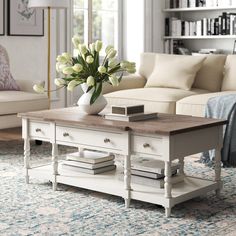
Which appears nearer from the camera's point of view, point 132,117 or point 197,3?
point 132,117

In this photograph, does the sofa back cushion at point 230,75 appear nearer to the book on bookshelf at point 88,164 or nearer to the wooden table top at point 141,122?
the wooden table top at point 141,122

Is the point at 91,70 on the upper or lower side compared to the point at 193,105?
upper

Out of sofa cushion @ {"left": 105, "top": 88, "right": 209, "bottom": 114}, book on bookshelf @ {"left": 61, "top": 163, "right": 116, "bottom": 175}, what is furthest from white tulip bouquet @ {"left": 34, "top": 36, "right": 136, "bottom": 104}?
sofa cushion @ {"left": 105, "top": 88, "right": 209, "bottom": 114}

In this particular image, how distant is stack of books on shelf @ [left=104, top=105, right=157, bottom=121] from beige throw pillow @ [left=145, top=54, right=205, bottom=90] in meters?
2.07

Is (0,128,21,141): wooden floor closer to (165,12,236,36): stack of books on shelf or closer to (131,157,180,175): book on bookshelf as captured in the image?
(131,157,180,175): book on bookshelf

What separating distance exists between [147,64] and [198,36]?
5.53 ft

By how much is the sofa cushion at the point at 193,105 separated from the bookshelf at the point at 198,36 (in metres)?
2.47

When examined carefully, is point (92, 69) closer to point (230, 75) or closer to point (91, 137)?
Result: point (91, 137)

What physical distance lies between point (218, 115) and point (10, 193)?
165 centimetres

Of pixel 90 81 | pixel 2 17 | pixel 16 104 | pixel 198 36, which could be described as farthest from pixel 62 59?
pixel 198 36

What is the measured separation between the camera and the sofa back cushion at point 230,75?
5.23 metres

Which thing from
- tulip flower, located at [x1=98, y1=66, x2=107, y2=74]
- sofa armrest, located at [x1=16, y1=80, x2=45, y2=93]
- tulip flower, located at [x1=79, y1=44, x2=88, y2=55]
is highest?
tulip flower, located at [x1=79, y1=44, x2=88, y2=55]

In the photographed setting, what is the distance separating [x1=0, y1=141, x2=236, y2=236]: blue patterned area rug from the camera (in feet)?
9.00

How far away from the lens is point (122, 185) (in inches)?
125
